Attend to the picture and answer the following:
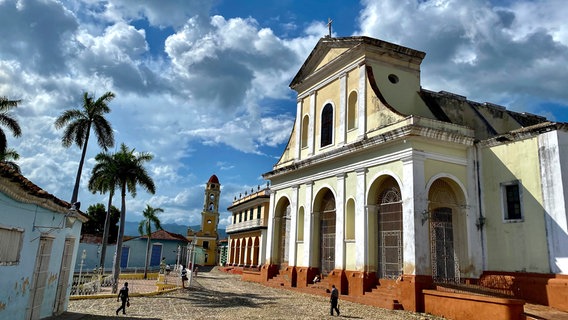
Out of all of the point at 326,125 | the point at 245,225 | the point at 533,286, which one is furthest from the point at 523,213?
the point at 245,225

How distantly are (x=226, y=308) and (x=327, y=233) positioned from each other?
6.99 m

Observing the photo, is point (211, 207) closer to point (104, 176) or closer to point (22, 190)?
point (104, 176)

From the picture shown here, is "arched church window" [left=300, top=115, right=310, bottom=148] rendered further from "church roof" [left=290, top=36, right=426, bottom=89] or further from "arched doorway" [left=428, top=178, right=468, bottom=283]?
"arched doorway" [left=428, top=178, right=468, bottom=283]

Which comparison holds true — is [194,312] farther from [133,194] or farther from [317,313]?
[133,194]

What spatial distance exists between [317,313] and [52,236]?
24.9ft

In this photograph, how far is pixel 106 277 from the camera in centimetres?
2361

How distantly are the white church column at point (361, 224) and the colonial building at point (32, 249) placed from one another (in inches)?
381

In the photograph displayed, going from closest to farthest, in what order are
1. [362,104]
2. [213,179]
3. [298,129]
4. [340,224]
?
[340,224] → [362,104] → [298,129] → [213,179]

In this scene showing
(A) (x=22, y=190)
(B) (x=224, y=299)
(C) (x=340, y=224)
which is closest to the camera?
(A) (x=22, y=190)

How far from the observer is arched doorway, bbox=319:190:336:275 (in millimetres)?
19281

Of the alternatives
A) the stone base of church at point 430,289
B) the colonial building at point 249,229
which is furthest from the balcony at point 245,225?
the stone base of church at point 430,289

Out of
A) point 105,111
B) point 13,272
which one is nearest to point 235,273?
point 105,111

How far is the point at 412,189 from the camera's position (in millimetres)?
14211

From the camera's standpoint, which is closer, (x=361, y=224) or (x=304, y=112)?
(x=361, y=224)
